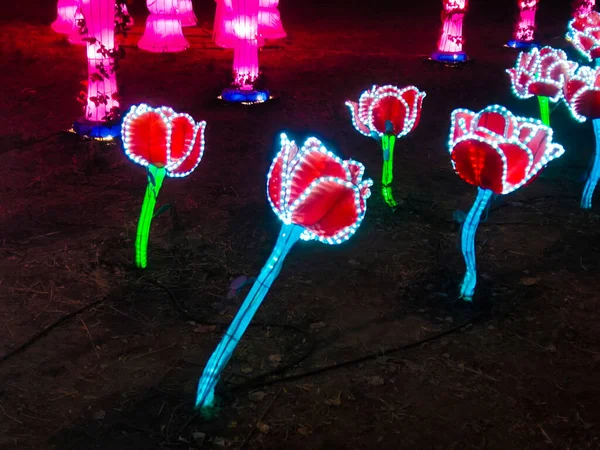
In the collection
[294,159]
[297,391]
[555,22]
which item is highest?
[555,22]

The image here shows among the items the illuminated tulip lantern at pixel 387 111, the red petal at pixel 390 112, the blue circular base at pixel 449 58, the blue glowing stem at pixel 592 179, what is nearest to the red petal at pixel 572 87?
the blue glowing stem at pixel 592 179

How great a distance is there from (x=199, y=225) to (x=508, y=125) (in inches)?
108

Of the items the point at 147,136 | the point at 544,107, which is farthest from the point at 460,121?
the point at 544,107

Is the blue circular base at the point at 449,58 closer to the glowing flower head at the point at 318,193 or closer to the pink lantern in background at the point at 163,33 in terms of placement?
the pink lantern in background at the point at 163,33

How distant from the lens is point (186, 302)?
4504mm

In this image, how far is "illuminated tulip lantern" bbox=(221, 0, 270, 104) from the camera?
A: 367 inches

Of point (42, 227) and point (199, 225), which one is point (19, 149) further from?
point (199, 225)

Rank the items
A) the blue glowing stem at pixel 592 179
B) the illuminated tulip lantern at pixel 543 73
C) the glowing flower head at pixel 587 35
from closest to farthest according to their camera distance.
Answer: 1. the blue glowing stem at pixel 592 179
2. the illuminated tulip lantern at pixel 543 73
3. the glowing flower head at pixel 587 35

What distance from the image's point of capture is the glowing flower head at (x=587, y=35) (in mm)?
7965

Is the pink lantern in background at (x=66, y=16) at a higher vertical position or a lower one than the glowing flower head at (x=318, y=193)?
higher

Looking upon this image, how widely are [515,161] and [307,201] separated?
1.65 metres

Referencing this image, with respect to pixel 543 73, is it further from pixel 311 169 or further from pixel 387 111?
pixel 311 169

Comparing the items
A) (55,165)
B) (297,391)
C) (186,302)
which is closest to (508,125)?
(297,391)

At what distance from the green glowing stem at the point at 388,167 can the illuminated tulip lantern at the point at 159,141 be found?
1803 millimetres
